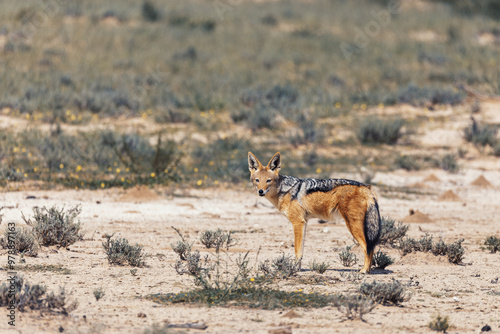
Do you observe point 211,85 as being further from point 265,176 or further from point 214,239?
point 265,176

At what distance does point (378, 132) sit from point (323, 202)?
10178mm

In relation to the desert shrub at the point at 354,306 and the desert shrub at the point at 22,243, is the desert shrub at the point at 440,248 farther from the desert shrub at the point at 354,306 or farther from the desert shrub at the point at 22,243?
the desert shrub at the point at 22,243

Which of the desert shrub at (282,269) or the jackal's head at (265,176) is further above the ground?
the jackal's head at (265,176)

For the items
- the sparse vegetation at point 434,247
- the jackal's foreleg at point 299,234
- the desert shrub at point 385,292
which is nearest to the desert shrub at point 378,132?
the sparse vegetation at point 434,247

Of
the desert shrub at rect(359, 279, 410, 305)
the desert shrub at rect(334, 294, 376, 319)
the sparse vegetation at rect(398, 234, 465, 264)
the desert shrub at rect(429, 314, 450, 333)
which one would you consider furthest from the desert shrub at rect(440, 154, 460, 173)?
the desert shrub at rect(429, 314, 450, 333)

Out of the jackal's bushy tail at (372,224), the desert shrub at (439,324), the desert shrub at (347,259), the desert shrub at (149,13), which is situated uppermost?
the desert shrub at (149,13)

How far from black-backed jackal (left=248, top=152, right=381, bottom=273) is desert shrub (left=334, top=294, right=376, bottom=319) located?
1493 mm

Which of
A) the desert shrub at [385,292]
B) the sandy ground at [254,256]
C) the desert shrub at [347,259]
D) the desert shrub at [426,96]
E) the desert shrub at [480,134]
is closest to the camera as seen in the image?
the sandy ground at [254,256]

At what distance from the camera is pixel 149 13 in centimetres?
3155

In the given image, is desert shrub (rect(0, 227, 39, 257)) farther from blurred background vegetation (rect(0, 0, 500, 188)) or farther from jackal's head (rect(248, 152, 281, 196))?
blurred background vegetation (rect(0, 0, 500, 188))

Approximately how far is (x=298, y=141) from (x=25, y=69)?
33.2ft

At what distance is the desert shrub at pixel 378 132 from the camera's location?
17.8m

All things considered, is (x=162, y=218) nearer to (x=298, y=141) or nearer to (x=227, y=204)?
(x=227, y=204)

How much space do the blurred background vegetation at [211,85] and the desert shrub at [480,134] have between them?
0.71 feet
